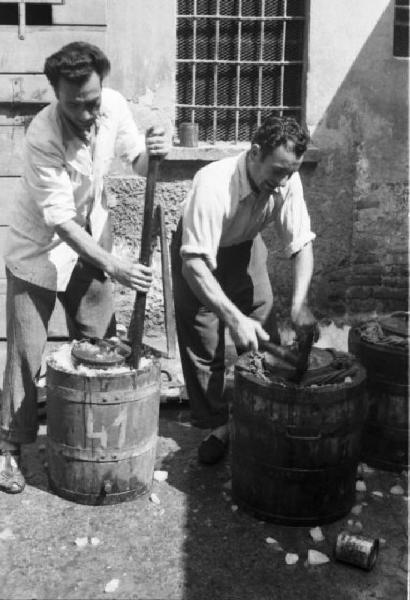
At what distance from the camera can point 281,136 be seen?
3.97m

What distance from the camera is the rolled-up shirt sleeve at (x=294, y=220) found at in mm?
4486

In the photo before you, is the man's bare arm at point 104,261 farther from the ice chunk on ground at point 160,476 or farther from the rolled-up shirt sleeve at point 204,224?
the ice chunk on ground at point 160,476

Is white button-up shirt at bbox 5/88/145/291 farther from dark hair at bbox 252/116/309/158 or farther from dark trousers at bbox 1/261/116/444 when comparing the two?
dark hair at bbox 252/116/309/158

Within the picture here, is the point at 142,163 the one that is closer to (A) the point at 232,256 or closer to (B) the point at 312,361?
(A) the point at 232,256

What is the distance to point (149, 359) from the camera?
14.1 feet

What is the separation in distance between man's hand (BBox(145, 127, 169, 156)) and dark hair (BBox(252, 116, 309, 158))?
53cm

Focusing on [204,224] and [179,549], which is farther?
[204,224]

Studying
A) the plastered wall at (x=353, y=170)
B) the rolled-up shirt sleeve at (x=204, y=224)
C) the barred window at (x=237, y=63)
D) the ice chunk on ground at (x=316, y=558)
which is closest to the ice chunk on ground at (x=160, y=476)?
the ice chunk on ground at (x=316, y=558)

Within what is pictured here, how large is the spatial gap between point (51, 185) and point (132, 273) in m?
0.64

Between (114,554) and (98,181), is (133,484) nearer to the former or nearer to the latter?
(114,554)

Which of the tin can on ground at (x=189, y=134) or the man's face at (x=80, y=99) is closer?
the man's face at (x=80, y=99)

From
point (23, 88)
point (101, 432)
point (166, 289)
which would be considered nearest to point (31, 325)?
point (101, 432)

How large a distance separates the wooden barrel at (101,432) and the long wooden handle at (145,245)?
0.13 meters

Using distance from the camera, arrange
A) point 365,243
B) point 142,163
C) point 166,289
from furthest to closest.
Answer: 1. point 365,243
2. point 166,289
3. point 142,163
